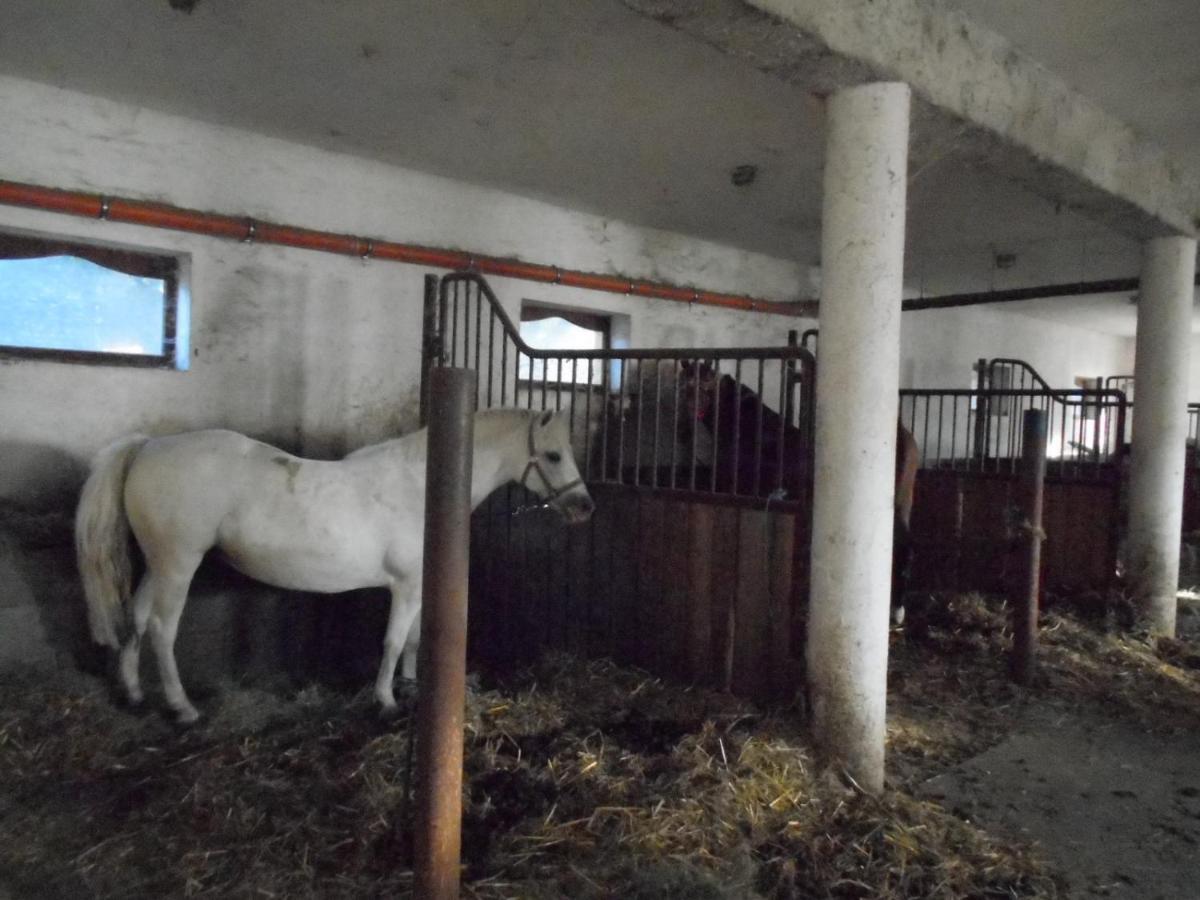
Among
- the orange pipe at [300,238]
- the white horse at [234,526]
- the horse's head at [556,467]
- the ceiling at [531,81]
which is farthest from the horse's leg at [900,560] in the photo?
the white horse at [234,526]

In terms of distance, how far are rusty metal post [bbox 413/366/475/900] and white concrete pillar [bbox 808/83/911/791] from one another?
138cm

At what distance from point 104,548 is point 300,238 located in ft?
6.23

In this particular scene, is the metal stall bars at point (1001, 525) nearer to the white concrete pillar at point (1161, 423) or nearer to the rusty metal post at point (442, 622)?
the white concrete pillar at point (1161, 423)

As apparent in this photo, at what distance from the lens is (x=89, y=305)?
142 inches

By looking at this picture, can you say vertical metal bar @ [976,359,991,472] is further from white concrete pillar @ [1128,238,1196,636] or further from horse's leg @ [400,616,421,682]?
horse's leg @ [400,616,421,682]

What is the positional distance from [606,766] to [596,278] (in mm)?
3616

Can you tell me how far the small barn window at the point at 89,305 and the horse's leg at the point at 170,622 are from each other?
131cm

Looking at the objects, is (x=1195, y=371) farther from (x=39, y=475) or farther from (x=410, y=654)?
(x=39, y=475)

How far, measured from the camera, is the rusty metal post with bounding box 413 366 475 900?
1.48m

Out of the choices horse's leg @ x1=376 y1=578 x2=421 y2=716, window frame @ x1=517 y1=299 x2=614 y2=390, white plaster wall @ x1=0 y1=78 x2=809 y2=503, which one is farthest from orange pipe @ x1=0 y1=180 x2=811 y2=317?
horse's leg @ x1=376 y1=578 x2=421 y2=716

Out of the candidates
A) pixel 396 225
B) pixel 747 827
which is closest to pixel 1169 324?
pixel 747 827

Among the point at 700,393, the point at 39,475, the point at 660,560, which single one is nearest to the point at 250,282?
the point at 39,475

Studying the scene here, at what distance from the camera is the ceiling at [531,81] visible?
280 centimetres

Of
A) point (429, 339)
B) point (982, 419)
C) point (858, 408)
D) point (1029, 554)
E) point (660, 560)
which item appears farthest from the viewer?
point (982, 419)
